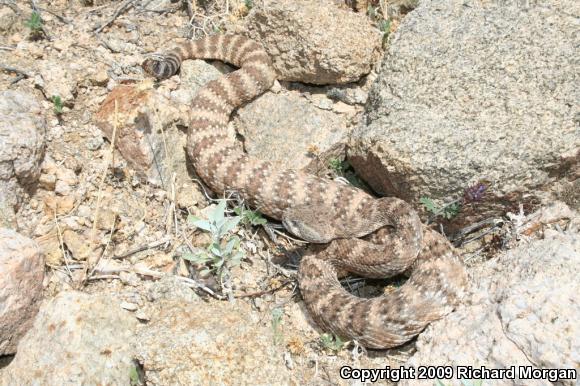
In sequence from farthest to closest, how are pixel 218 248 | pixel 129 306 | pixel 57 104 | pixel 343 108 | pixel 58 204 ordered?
pixel 343 108
pixel 57 104
pixel 58 204
pixel 218 248
pixel 129 306

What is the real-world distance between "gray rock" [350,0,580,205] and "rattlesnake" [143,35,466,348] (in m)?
0.43

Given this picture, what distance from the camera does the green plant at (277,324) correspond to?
4479 mm

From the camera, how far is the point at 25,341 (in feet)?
13.7

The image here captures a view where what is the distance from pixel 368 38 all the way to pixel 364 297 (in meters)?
2.74

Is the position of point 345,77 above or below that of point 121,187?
above

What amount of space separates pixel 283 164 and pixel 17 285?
2777 mm

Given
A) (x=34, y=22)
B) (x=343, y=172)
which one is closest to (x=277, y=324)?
(x=343, y=172)

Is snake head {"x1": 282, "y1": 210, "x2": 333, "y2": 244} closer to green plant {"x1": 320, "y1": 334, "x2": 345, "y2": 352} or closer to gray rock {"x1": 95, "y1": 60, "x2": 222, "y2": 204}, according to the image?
green plant {"x1": 320, "y1": 334, "x2": 345, "y2": 352}

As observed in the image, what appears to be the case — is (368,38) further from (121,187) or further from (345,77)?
(121,187)

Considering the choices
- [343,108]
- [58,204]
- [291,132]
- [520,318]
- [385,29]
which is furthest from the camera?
[385,29]

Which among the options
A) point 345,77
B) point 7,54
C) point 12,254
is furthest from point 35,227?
point 345,77

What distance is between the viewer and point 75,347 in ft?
13.4

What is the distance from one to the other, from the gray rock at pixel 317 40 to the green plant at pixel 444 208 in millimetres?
1752

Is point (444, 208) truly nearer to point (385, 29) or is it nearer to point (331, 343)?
point (331, 343)
